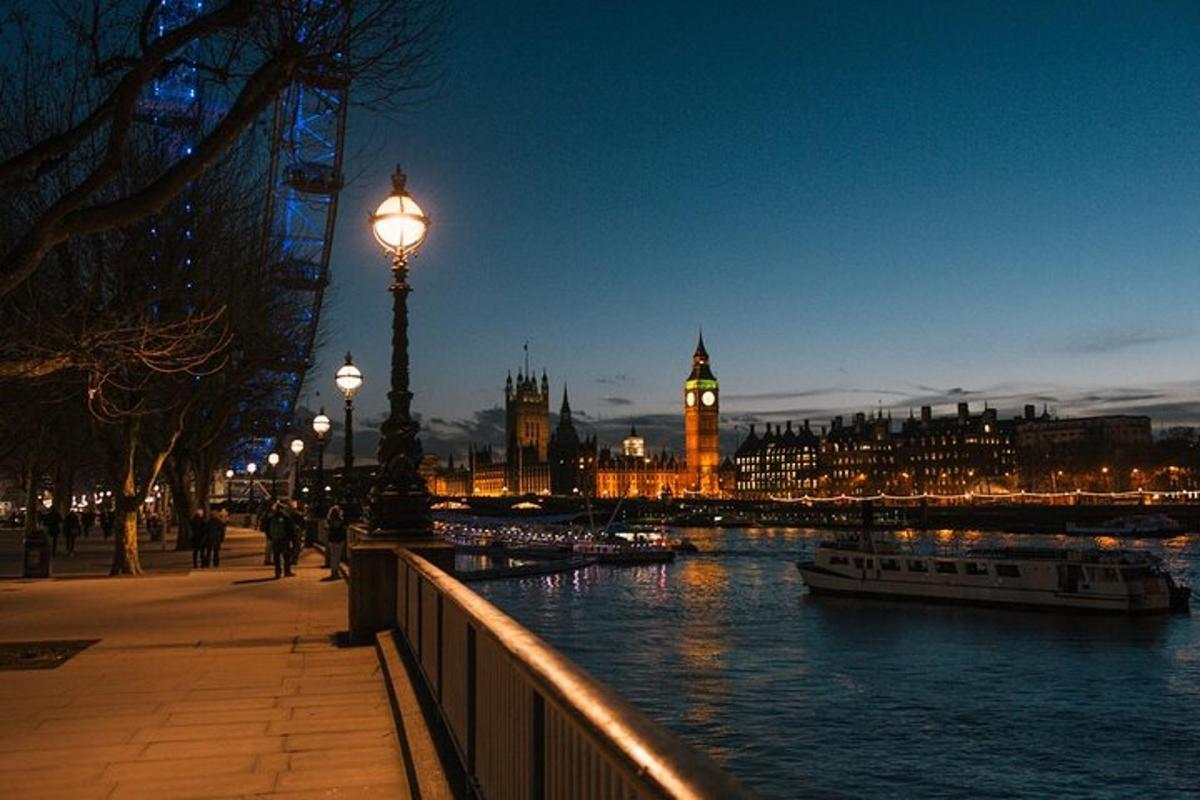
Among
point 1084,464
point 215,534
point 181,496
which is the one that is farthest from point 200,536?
point 1084,464

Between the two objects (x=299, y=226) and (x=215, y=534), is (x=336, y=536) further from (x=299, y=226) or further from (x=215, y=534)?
(x=299, y=226)

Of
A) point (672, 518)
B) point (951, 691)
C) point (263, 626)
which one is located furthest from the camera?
point (672, 518)

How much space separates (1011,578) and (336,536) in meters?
41.4

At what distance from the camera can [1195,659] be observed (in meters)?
40.4

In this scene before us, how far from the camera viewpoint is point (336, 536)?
2359 centimetres

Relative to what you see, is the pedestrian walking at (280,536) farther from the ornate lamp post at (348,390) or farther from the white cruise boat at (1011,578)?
the white cruise boat at (1011,578)

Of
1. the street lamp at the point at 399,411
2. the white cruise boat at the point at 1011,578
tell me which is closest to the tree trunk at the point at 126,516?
the street lamp at the point at 399,411

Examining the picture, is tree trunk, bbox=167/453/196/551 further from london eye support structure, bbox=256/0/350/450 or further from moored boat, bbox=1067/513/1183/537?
moored boat, bbox=1067/513/1183/537

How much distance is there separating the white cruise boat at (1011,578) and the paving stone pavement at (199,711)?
45481 mm

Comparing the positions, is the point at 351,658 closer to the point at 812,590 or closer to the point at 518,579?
the point at 812,590

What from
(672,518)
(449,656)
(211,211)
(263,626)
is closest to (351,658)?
(263,626)

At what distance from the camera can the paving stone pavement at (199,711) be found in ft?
23.1

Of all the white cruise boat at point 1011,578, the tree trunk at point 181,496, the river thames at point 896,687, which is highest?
the tree trunk at point 181,496

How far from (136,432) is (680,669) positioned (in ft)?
60.0
